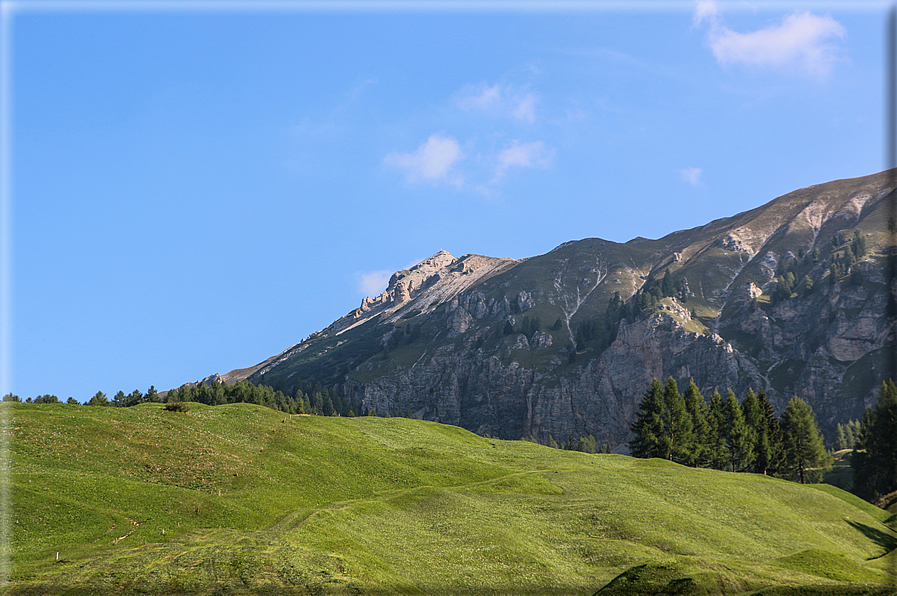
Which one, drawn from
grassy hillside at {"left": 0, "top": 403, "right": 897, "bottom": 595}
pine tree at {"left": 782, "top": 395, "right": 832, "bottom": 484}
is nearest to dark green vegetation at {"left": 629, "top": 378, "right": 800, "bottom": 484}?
pine tree at {"left": 782, "top": 395, "right": 832, "bottom": 484}

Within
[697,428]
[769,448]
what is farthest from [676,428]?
[769,448]

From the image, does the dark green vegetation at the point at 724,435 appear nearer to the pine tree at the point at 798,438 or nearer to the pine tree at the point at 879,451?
the pine tree at the point at 798,438

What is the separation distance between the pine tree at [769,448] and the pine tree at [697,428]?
9.93m

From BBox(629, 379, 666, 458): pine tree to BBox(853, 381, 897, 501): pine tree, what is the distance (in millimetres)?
40768

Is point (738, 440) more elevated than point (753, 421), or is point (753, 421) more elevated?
point (753, 421)

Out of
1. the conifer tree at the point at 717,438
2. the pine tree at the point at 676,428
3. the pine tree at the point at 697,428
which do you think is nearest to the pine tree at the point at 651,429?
the pine tree at the point at 676,428

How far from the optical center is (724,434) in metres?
132

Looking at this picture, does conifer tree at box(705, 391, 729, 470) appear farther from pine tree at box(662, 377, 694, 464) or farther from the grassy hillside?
the grassy hillside

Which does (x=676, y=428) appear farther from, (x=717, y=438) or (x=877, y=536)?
(x=877, y=536)

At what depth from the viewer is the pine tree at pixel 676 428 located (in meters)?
126

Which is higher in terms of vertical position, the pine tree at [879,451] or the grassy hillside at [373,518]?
the grassy hillside at [373,518]

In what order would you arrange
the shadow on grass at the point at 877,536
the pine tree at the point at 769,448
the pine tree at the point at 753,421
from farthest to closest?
the pine tree at the point at 753,421 → the pine tree at the point at 769,448 → the shadow on grass at the point at 877,536

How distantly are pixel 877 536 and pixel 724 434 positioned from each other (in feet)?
172

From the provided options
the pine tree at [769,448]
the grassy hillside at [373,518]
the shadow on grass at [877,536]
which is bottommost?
the shadow on grass at [877,536]
